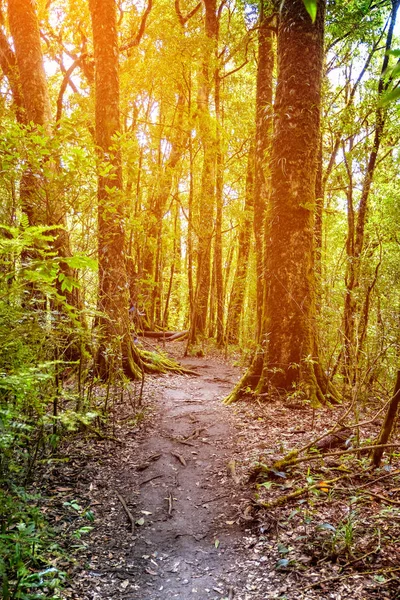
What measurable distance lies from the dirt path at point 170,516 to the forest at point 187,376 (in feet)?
0.06

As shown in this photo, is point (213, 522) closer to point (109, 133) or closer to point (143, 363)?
point (143, 363)

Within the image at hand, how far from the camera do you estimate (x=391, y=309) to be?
6.48 m

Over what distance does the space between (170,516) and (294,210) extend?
14.3ft

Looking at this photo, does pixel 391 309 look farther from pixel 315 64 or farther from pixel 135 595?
pixel 135 595

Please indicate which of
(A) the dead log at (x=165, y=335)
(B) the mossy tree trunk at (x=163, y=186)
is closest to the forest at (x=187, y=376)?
(B) the mossy tree trunk at (x=163, y=186)

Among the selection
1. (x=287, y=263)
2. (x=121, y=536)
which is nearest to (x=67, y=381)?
(x=121, y=536)

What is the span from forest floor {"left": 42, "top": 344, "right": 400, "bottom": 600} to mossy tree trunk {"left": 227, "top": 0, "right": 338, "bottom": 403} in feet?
2.79

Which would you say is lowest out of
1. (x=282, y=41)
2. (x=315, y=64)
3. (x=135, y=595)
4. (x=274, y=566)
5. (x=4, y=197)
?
(x=135, y=595)

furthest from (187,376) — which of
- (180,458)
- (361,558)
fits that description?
(361,558)

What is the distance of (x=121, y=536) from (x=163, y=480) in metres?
0.91

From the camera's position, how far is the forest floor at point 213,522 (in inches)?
103

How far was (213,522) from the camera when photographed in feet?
11.4

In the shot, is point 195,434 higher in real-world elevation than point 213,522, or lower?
higher

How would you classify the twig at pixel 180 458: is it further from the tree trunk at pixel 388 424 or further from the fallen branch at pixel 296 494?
the tree trunk at pixel 388 424
